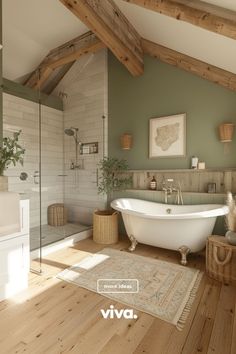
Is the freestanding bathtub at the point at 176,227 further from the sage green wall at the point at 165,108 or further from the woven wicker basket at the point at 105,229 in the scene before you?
the sage green wall at the point at 165,108

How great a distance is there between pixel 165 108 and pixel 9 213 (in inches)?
105

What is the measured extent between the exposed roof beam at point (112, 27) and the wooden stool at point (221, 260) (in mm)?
2693

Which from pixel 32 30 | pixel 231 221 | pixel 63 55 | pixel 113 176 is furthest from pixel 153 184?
pixel 32 30

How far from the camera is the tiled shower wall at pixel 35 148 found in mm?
3418

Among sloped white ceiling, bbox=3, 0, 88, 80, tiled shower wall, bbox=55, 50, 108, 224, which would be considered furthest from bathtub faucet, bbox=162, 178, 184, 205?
sloped white ceiling, bbox=3, 0, 88, 80

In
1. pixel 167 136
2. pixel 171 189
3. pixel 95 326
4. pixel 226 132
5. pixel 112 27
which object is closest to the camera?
pixel 95 326

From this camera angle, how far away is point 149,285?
81.4 inches

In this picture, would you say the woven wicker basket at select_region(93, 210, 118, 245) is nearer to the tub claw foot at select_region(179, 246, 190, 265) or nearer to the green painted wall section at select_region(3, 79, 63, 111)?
the tub claw foot at select_region(179, 246, 190, 265)

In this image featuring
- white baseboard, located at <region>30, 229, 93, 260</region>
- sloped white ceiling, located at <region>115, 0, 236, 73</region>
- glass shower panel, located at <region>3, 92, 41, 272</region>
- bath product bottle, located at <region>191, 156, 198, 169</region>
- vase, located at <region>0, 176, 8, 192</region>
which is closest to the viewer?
vase, located at <region>0, 176, 8, 192</region>

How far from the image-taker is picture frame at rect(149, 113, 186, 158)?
3186 mm

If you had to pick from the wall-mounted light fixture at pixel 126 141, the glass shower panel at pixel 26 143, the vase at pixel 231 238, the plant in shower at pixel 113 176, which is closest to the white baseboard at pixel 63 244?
the glass shower panel at pixel 26 143

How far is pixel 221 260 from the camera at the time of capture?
214 centimetres

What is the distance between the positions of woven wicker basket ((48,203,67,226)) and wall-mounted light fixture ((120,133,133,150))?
1.67 metres

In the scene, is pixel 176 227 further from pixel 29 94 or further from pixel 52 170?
pixel 29 94
